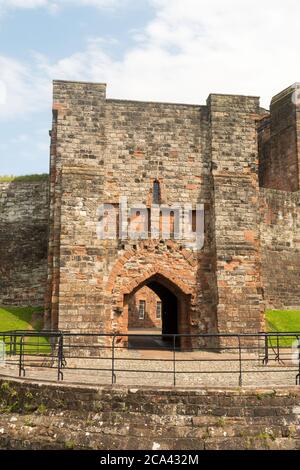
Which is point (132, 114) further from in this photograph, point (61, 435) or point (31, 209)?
point (61, 435)

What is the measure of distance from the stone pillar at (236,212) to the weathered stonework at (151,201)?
0.03m

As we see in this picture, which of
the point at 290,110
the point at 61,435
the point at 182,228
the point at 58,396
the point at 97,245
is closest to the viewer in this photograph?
the point at 61,435

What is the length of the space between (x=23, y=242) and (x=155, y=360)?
12.2m

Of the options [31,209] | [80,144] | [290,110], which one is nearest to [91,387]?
[80,144]

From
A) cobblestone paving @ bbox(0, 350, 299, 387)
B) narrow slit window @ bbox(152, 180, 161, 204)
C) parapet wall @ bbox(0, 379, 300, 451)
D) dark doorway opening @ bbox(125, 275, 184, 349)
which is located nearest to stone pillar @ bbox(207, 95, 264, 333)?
dark doorway opening @ bbox(125, 275, 184, 349)

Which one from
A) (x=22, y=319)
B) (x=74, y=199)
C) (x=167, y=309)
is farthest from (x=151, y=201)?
(x=22, y=319)

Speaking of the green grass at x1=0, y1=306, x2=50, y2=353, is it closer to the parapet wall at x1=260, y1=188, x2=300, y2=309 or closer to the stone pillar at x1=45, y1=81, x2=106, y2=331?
the stone pillar at x1=45, y1=81, x2=106, y2=331

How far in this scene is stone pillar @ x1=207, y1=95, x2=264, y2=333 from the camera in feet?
52.0

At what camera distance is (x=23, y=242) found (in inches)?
816

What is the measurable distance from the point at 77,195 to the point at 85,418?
8.64 m

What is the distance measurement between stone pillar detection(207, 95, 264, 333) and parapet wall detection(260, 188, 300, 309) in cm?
469

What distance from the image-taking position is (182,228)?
16.7m

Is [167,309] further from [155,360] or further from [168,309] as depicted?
[155,360]

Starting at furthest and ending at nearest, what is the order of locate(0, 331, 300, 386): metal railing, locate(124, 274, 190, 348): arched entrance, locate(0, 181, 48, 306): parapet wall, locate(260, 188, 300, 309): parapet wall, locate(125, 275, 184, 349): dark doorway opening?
locate(260, 188, 300, 309): parapet wall, locate(0, 181, 48, 306): parapet wall, locate(125, 275, 184, 349): dark doorway opening, locate(124, 274, 190, 348): arched entrance, locate(0, 331, 300, 386): metal railing
